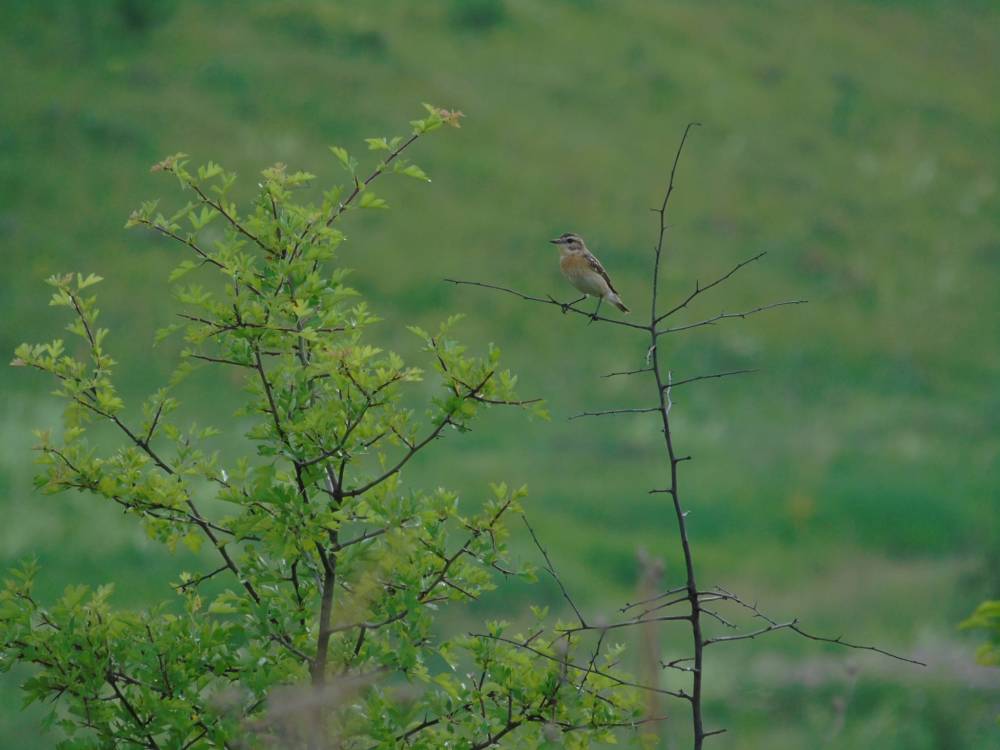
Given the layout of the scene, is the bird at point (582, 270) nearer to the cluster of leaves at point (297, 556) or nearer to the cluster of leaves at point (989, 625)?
the cluster of leaves at point (297, 556)

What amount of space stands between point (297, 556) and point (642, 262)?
1589 cm

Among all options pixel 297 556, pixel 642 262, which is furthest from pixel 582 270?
pixel 642 262

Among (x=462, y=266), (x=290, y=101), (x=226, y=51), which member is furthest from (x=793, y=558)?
(x=226, y=51)

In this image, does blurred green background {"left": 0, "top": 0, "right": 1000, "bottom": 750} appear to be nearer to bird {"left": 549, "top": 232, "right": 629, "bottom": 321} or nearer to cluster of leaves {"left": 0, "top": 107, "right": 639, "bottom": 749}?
bird {"left": 549, "top": 232, "right": 629, "bottom": 321}

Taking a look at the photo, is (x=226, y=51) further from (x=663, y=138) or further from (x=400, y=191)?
(x=663, y=138)

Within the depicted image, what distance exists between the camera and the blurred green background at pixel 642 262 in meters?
13.8

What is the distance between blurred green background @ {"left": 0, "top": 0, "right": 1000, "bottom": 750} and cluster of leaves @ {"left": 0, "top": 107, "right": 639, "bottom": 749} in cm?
682

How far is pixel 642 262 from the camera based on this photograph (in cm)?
1975

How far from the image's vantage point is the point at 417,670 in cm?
438

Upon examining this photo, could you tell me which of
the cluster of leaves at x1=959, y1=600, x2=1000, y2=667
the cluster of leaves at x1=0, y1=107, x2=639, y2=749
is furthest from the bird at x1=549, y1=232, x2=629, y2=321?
the cluster of leaves at x1=959, y1=600, x2=1000, y2=667

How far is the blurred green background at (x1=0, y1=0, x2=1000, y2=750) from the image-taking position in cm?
1384

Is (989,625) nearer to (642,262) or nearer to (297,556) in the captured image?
(297,556)

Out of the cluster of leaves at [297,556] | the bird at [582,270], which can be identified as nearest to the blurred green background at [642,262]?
the bird at [582,270]

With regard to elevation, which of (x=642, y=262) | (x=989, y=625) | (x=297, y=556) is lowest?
(x=989, y=625)
